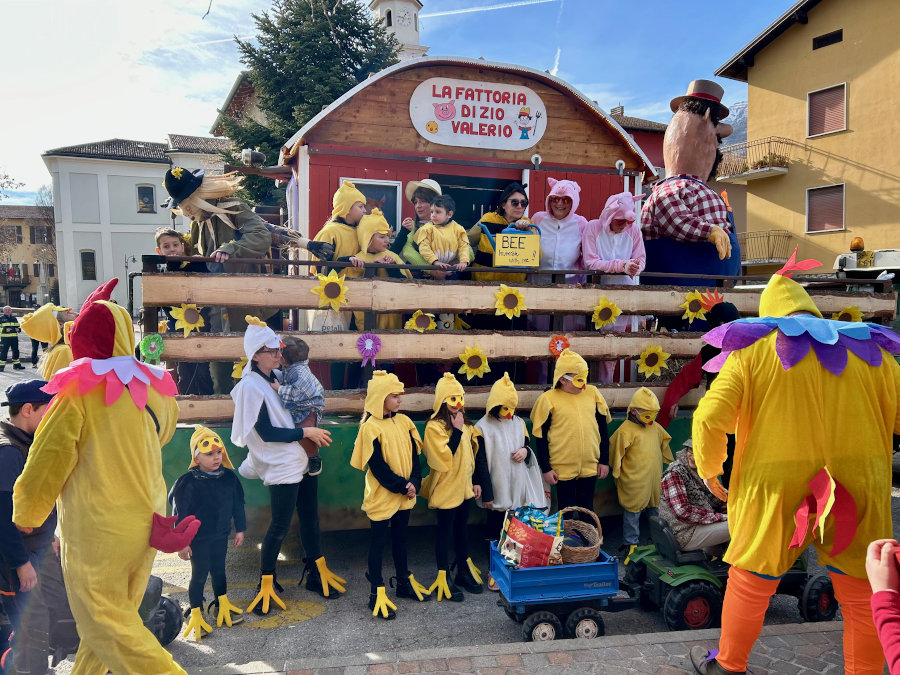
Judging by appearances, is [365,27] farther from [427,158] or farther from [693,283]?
[693,283]

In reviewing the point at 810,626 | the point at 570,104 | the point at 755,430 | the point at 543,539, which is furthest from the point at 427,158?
the point at 810,626

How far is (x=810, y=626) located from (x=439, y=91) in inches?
238

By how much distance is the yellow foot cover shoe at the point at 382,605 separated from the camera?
14.3ft

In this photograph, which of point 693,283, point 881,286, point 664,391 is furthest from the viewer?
point 881,286

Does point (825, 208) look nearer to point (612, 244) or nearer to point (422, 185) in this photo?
point (612, 244)

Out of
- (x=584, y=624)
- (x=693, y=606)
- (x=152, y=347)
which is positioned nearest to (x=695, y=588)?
(x=693, y=606)

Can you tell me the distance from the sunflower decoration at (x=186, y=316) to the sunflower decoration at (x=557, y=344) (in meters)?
2.85

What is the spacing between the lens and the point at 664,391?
6.02 m

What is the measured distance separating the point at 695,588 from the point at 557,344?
219 cm

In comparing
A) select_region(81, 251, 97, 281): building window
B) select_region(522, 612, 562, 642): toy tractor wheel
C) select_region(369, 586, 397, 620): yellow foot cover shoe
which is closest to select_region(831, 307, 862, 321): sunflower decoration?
select_region(522, 612, 562, 642): toy tractor wheel

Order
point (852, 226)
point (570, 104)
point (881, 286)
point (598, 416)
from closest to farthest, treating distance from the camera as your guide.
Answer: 1. point (598, 416)
2. point (881, 286)
3. point (570, 104)
4. point (852, 226)

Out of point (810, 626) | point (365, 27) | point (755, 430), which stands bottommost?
point (810, 626)

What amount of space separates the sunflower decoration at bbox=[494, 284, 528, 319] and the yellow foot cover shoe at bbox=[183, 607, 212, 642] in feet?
10.2

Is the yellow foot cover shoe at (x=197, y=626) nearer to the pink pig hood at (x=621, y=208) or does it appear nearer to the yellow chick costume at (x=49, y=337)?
the yellow chick costume at (x=49, y=337)
